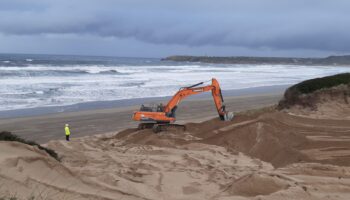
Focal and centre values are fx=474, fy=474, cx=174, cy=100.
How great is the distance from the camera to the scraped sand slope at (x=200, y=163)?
7961 mm

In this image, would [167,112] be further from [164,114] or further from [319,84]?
[319,84]

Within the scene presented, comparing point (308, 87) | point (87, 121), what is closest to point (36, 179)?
point (87, 121)

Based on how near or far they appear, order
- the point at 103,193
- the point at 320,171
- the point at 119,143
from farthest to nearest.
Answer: the point at 119,143, the point at 320,171, the point at 103,193

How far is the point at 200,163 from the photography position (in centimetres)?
1177

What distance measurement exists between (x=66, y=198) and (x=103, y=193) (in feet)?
2.70

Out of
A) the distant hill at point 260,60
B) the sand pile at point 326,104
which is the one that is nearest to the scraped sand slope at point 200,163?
the sand pile at point 326,104

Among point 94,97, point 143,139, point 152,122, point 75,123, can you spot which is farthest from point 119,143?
point 94,97

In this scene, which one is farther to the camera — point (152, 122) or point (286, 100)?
point (286, 100)

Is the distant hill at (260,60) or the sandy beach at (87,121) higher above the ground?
the sandy beach at (87,121)

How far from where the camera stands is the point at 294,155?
1184 cm

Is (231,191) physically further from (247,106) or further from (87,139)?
(247,106)

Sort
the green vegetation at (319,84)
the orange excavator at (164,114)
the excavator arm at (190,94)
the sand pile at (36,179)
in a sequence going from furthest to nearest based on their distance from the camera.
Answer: the green vegetation at (319,84), the excavator arm at (190,94), the orange excavator at (164,114), the sand pile at (36,179)

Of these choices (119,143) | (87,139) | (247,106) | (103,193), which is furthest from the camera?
(247,106)

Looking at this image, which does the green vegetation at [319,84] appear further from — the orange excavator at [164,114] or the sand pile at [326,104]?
the orange excavator at [164,114]
